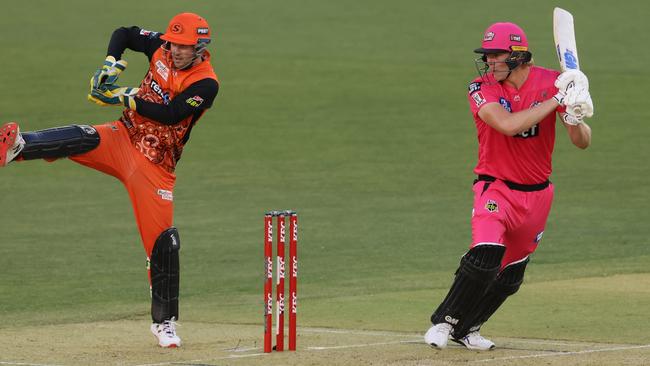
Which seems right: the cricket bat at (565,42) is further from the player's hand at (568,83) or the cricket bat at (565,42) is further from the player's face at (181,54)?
the player's face at (181,54)

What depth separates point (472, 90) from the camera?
909 centimetres

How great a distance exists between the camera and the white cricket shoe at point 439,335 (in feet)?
A: 29.4

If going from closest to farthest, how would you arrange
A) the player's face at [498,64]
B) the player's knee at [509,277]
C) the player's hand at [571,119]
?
the player's hand at [571,119] → the player's face at [498,64] → the player's knee at [509,277]

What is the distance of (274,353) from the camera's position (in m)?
8.96

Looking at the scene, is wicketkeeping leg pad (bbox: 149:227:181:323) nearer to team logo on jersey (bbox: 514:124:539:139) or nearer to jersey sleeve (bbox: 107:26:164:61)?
jersey sleeve (bbox: 107:26:164:61)

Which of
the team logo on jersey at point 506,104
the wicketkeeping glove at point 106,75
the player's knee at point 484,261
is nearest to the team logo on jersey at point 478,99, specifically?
the team logo on jersey at point 506,104

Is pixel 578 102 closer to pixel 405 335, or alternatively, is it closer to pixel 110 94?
pixel 405 335

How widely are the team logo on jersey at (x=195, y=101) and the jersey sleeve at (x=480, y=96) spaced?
1.87 m

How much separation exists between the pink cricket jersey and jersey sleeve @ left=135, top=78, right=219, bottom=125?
1850 mm

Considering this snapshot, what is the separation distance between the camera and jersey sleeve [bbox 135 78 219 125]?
9266 mm

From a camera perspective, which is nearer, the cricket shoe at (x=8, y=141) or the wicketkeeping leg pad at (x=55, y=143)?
the cricket shoe at (x=8, y=141)

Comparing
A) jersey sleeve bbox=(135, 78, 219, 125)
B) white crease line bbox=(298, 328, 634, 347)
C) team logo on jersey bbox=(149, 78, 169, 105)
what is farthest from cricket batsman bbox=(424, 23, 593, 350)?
team logo on jersey bbox=(149, 78, 169, 105)

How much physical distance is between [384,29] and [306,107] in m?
6.90

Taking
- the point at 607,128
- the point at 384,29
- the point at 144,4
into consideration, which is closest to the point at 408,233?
the point at 607,128
